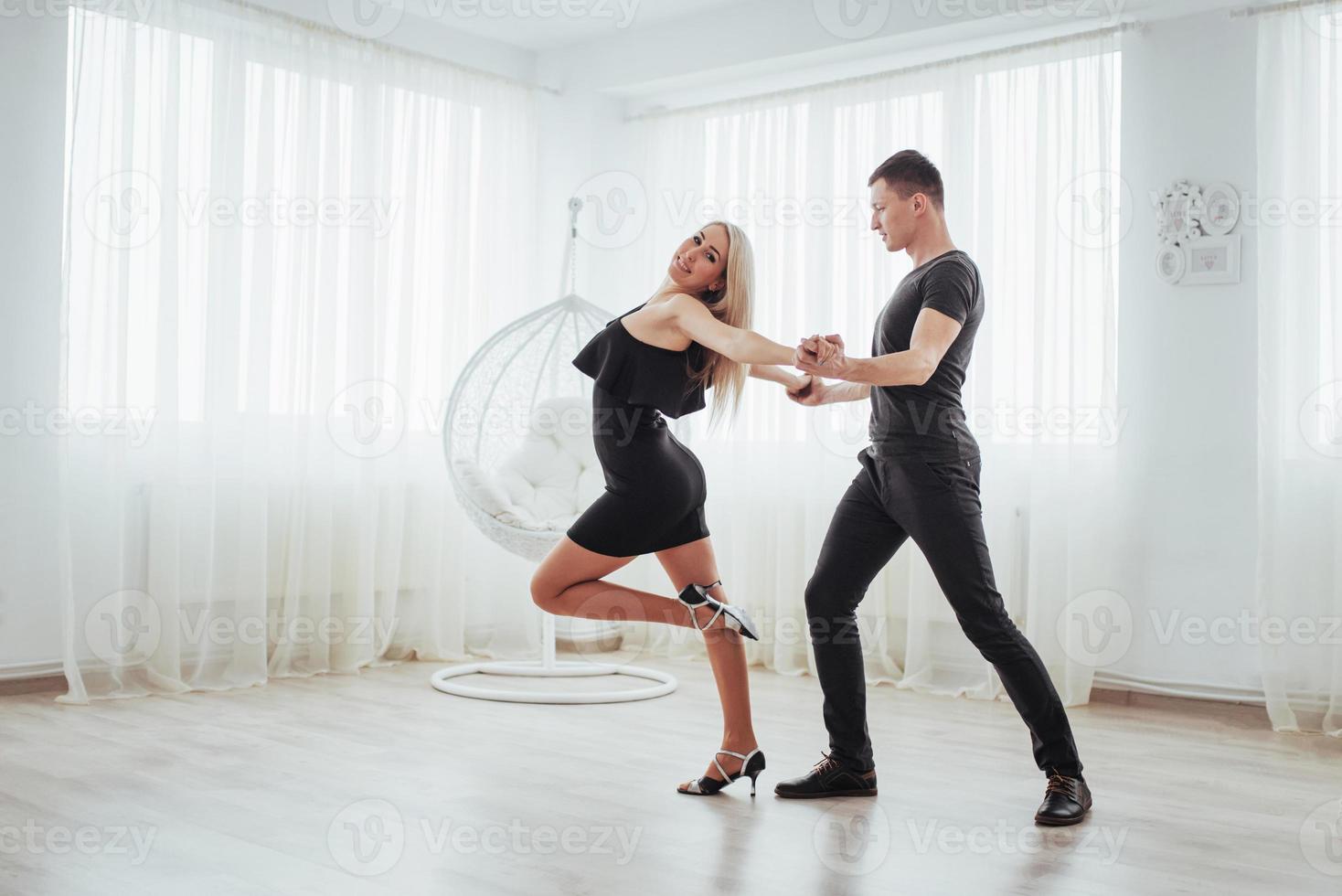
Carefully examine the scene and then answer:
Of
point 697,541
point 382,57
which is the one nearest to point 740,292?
point 697,541

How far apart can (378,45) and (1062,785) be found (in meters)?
3.86

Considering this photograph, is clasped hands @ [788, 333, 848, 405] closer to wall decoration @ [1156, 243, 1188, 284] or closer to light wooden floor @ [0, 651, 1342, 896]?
light wooden floor @ [0, 651, 1342, 896]

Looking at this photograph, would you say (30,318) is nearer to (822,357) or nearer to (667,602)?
(667,602)

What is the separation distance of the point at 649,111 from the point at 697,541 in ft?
10.6

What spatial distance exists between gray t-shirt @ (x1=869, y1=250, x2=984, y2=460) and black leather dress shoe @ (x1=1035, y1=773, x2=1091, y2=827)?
762 millimetres

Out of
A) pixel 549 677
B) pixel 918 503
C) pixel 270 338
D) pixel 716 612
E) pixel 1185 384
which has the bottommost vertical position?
pixel 549 677

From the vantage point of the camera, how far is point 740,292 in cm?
295

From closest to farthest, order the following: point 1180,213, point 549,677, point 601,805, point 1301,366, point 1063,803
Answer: point 1063,803 → point 601,805 → point 1301,366 → point 1180,213 → point 549,677

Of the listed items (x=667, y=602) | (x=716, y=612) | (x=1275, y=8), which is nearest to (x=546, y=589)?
(x=667, y=602)

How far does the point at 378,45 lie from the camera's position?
498 cm

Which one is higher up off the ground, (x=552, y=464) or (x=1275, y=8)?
(x=1275, y=8)

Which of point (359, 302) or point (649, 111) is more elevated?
point (649, 111)

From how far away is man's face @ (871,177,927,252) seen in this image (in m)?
2.86

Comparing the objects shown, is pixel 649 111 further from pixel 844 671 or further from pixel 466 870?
pixel 466 870
